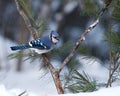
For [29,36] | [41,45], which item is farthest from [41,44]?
[29,36]

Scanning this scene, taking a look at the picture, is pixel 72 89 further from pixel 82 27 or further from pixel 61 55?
pixel 82 27

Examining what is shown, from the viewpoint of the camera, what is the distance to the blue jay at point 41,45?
1715mm

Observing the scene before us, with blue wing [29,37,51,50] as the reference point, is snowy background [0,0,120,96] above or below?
below

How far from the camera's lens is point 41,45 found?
67.4 inches

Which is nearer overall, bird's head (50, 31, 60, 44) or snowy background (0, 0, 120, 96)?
bird's head (50, 31, 60, 44)

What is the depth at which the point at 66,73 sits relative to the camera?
1.90 metres

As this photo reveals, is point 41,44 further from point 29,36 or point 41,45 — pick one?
point 29,36

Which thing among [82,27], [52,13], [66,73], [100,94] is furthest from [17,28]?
[100,94]

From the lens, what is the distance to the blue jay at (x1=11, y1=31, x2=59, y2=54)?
67.5 inches

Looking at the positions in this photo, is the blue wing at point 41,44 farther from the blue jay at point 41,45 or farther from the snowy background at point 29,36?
the snowy background at point 29,36

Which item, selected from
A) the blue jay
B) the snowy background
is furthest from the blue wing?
the snowy background

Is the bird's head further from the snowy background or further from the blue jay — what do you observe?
the snowy background

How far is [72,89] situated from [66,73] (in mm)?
147

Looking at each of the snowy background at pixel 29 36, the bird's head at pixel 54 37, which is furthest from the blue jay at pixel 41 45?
the snowy background at pixel 29 36
